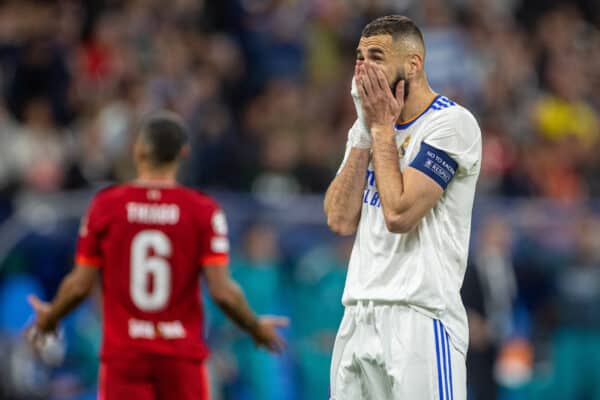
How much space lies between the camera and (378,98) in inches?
193

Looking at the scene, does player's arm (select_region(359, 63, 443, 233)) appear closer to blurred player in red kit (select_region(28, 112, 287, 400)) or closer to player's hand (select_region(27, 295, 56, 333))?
blurred player in red kit (select_region(28, 112, 287, 400))

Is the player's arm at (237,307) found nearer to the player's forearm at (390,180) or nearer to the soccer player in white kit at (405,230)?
the soccer player in white kit at (405,230)

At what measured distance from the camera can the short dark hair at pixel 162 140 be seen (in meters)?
6.70

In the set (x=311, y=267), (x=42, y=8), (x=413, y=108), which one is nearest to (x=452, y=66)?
(x=311, y=267)

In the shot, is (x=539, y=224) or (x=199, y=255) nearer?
(x=199, y=255)

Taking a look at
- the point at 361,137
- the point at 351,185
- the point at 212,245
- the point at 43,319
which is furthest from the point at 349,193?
the point at 43,319

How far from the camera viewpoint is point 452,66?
44.8 feet

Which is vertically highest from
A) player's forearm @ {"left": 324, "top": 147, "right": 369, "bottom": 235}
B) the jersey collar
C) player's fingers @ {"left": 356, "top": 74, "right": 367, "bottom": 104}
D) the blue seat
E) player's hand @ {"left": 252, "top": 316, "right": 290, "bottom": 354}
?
player's fingers @ {"left": 356, "top": 74, "right": 367, "bottom": 104}

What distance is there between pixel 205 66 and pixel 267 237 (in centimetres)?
336

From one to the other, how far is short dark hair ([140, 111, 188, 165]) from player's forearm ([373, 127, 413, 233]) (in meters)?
2.05

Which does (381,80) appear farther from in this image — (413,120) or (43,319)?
(43,319)

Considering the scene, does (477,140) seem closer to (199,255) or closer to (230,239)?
(199,255)

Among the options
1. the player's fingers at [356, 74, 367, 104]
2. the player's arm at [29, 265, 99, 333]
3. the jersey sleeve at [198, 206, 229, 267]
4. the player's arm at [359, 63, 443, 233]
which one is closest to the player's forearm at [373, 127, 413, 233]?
the player's arm at [359, 63, 443, 233]

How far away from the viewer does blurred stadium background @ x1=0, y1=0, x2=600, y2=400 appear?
10508 mm
